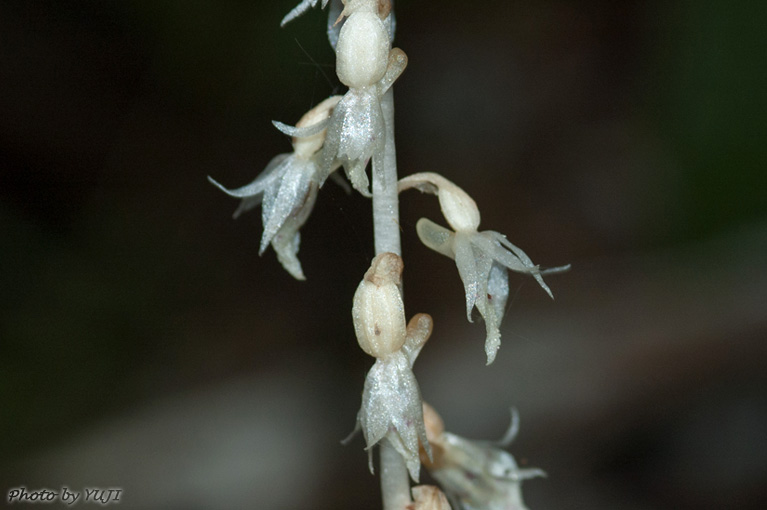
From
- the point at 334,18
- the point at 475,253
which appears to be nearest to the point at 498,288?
the point at 475,253

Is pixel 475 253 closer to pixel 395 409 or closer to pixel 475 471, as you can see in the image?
pixel 395 409

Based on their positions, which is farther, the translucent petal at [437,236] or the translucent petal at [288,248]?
the translucent petal at [288,248]

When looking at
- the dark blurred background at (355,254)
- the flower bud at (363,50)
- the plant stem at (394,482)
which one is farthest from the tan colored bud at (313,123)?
the dark blurred background at (355,254)

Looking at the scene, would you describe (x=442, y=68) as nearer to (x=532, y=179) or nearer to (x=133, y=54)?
(x=532, y=179)

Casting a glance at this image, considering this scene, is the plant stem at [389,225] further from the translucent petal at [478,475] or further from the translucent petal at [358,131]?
the translucent petal at [478,475]

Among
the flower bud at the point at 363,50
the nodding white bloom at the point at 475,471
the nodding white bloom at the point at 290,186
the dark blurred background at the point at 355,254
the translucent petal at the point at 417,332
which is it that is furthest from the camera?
the dark blurred background at the point at 355,254

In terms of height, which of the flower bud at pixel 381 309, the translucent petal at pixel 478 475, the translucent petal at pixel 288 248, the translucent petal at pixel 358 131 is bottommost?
the translucent petal at pixel 478 475

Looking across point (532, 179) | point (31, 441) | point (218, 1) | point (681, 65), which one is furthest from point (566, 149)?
point (31, 441)

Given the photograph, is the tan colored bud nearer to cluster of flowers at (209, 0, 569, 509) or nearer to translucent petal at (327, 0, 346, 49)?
cluster of flowers at (209, 0, 569, 509)
